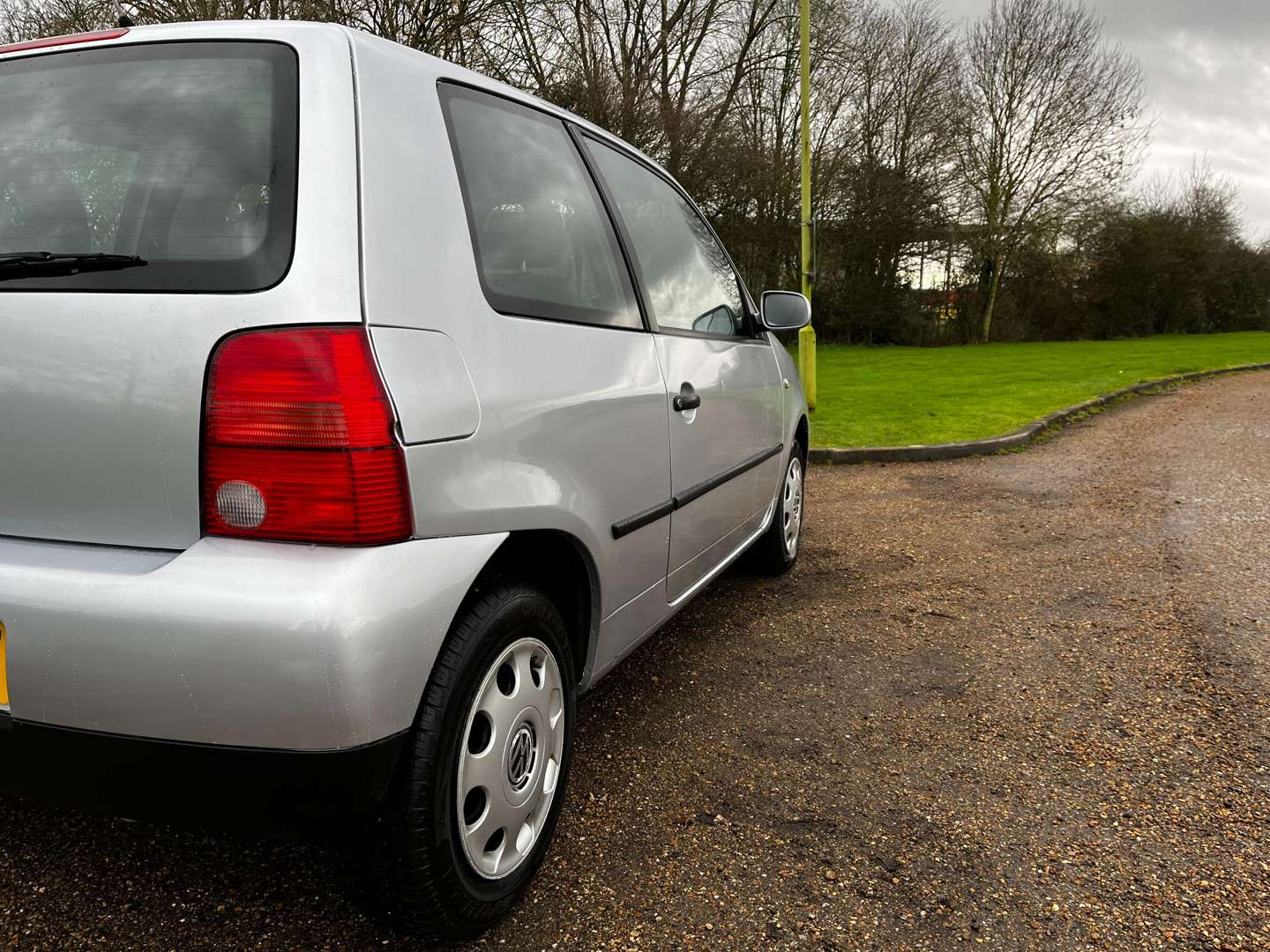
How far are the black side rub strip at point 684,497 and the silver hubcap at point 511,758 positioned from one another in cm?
42

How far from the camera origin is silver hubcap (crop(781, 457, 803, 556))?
4359 millimetres

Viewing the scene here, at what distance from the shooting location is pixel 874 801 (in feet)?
7.91

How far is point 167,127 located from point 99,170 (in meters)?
0.15

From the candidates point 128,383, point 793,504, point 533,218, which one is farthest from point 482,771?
point 793,504

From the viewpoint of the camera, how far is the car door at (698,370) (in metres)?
2.70

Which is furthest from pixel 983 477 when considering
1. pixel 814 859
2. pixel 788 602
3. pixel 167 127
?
pixel 167 127

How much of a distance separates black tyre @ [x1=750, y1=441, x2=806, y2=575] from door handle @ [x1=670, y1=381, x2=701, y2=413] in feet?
4.78

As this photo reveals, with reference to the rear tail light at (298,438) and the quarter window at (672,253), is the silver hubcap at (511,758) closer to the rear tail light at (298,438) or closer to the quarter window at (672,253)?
the rear tail light at (298,438)

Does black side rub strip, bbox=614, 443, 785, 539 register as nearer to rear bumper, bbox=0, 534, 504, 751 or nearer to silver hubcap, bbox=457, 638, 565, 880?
silver hubcap, bbox=457, 638, 565, 880

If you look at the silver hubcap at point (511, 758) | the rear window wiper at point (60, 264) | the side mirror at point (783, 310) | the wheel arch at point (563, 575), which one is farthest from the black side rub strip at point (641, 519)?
the side mirror at point (783, 310)

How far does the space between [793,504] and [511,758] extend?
2.84 metres

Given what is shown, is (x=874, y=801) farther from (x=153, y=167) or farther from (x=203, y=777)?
(x=153, y=167)

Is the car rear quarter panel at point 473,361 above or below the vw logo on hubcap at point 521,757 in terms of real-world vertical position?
above

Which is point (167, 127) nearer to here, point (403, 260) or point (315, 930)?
point (403, 260)
